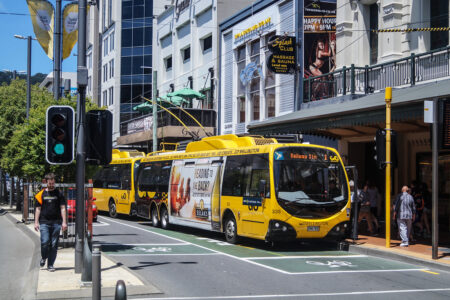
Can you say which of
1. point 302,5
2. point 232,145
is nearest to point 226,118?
point 302,5

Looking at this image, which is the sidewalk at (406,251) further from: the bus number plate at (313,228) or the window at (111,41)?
the window at (111,41)

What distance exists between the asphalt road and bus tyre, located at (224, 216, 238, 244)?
0.90 feet

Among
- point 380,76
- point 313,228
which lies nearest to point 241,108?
point 380,76

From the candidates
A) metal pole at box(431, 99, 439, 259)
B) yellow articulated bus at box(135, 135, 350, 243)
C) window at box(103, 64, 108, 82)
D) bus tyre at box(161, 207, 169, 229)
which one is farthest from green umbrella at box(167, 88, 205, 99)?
window at box(103, 64, 108, 82)

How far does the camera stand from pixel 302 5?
89.8ft

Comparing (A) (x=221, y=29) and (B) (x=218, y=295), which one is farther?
(A) (x=221, y=29)

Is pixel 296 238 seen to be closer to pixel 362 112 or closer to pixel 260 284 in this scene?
pixel 362 112

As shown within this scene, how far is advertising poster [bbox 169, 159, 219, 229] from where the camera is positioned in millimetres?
19750

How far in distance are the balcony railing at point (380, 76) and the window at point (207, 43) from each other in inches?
572

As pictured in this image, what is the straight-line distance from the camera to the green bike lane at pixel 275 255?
13.3 metres

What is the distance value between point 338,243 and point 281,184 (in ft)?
8.59

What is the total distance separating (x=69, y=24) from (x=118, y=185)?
14.0 m

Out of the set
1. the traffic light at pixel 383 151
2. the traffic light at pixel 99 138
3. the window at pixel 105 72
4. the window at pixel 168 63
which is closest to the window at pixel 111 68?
the window at pixel 105 72

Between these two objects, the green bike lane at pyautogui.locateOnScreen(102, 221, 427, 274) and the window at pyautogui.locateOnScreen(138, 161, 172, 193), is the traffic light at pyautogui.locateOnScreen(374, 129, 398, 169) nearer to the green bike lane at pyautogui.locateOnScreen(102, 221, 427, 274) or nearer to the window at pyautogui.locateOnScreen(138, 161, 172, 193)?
the green bike lane at pyautogui.locateOnScreen(102, 221, 427, 274)
